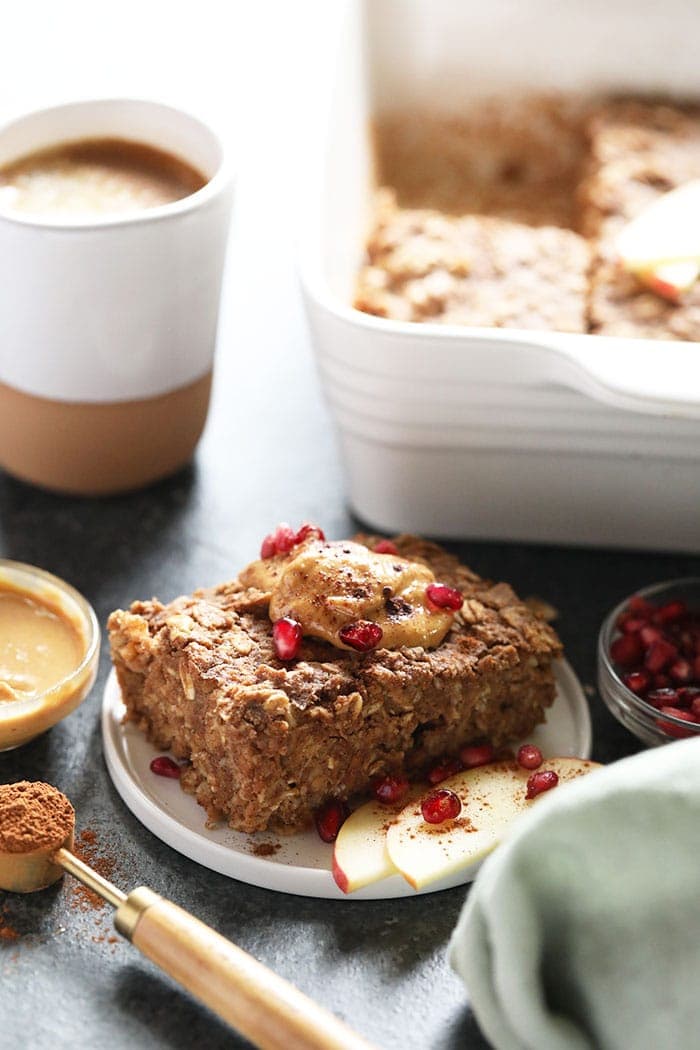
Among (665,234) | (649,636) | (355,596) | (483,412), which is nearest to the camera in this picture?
(355,596)

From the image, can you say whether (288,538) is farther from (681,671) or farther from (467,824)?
(681,671)

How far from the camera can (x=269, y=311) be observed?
12.1 feet

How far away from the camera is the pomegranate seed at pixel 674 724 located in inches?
91.7

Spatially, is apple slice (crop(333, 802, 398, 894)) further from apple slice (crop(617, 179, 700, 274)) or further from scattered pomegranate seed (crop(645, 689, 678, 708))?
apple slice (crop(617, 179, 700, 274))

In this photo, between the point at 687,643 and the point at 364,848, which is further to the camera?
the point at 687,643

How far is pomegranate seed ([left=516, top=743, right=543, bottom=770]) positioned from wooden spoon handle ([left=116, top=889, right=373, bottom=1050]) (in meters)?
0.64

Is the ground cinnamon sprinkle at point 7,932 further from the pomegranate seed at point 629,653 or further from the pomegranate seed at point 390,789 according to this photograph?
the pomegranate seed at point 629,653

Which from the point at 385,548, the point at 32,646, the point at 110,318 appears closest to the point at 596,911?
the point at 385,548

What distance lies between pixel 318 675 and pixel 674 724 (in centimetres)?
62

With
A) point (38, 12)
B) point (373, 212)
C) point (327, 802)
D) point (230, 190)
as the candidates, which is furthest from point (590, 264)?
point (38, 12)

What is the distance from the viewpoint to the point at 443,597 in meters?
2.36

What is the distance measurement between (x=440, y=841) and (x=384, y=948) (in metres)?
0.19

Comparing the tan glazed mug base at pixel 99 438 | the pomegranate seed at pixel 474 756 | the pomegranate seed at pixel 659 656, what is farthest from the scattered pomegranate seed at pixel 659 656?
the tan glazed mug base at pixel 99 438

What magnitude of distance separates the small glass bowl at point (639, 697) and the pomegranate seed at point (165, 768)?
0.78 meters
